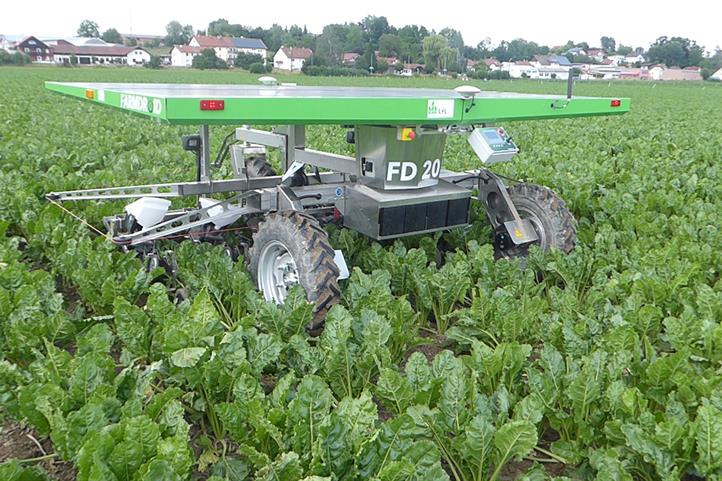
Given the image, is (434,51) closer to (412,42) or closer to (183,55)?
(412,42)

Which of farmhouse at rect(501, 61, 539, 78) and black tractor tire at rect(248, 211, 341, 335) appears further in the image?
farmhouse at rect(501, 61, 539, 78)

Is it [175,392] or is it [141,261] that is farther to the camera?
[141,261]

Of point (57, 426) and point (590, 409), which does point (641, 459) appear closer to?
point (590, 409)

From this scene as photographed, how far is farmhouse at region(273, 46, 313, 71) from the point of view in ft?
280

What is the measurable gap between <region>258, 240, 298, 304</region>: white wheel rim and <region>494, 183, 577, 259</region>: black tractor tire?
1911mm

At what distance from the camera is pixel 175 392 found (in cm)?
294

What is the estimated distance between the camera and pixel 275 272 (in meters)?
4.69

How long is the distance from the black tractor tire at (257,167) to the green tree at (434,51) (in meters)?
78.2

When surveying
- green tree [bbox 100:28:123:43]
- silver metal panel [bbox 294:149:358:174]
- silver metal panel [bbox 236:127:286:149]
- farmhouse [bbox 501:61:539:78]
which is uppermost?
green tree [bbox 100:28:123:43]

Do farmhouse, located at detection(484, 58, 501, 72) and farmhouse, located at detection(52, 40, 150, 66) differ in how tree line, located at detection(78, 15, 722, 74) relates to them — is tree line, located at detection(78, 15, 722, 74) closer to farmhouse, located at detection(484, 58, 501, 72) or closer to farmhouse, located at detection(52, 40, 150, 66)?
farmhouse, located at detection(484, 58, 501, 72)

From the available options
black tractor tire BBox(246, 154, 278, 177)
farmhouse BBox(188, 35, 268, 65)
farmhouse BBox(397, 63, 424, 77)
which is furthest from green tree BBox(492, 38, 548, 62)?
black tractor tire BBox(246, 154, 278, 177)

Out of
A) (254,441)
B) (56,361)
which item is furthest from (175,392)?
(56,361)

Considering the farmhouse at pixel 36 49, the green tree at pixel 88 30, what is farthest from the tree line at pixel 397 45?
the farmhouse at pixel 36 49

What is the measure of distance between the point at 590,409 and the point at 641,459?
34cm
